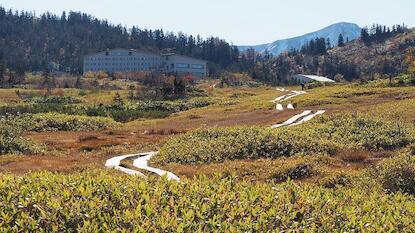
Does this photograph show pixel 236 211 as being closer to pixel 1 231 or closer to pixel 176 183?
pixel 176 183

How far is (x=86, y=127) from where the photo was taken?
67.8m

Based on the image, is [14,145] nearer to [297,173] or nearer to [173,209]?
[297,173]

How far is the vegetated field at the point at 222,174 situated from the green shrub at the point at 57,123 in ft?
0.45

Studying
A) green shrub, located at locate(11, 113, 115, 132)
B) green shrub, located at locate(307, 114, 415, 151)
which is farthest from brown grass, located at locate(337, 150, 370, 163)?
green shrub, located at locate(11, 113, 115, 132)

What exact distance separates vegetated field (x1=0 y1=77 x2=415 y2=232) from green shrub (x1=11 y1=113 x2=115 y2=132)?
0.45ft

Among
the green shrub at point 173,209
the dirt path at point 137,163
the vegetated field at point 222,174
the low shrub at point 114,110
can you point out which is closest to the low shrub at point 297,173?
the vegetated field at point 222,174

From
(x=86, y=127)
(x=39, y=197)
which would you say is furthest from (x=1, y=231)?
(x=86, y=127)

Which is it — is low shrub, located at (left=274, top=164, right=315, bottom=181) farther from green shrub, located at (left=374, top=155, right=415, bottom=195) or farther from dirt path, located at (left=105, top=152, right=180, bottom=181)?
dirt path, located at (left=105, top=152, right=180, bottom=181)

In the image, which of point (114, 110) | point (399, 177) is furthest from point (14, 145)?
point (114, 110)

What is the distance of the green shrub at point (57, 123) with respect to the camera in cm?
6412

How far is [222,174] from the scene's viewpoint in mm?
31234

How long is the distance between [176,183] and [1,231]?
573 cm

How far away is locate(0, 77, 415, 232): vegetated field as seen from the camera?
1273cm

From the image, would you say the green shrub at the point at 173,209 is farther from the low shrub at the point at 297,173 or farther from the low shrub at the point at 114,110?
the low shrub at the point at 114,110
